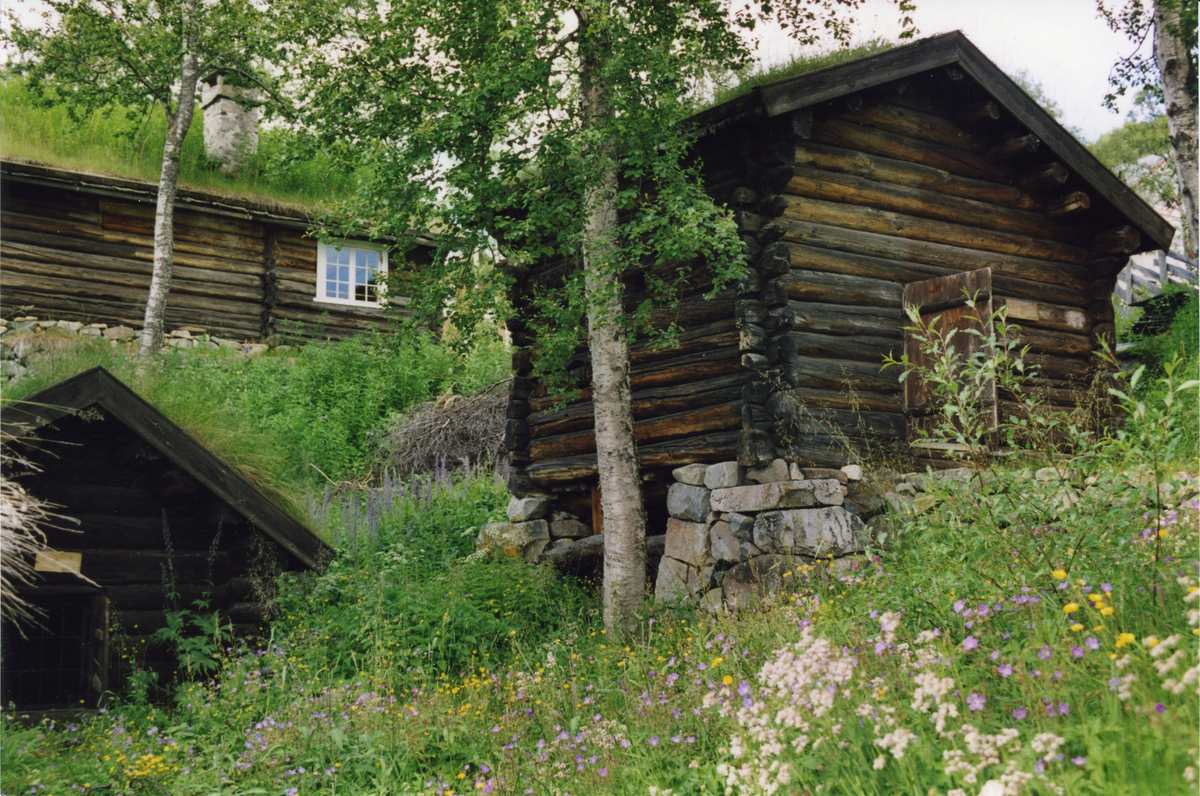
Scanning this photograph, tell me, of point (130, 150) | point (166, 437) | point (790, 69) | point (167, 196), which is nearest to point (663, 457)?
point (790, 69)

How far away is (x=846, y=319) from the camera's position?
8375 mm

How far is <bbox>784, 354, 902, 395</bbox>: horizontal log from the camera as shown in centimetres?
788

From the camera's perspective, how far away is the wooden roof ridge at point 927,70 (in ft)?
25.5

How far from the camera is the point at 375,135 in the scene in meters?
7.65

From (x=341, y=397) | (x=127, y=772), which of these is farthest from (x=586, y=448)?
(x=341, y=397)

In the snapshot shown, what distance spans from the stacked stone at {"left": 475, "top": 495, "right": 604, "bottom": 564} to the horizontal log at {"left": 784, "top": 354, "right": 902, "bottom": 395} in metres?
2.91

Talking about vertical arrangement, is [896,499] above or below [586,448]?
below

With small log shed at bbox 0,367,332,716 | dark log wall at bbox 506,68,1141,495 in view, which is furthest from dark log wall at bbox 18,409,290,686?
dark log wall at bbox 506,68,1141,495

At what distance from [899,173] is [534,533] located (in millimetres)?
5303

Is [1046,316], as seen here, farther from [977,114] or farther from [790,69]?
[790,69]

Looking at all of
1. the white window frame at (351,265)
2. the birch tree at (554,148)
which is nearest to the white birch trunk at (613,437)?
the birch tree at (554,148)

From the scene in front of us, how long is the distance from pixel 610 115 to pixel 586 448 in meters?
3.68

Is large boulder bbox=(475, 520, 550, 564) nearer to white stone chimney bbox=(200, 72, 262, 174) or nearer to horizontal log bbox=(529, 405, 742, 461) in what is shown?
horizontal log bbox=(529, 405, 742, 461)

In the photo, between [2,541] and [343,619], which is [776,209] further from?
[2,541]
